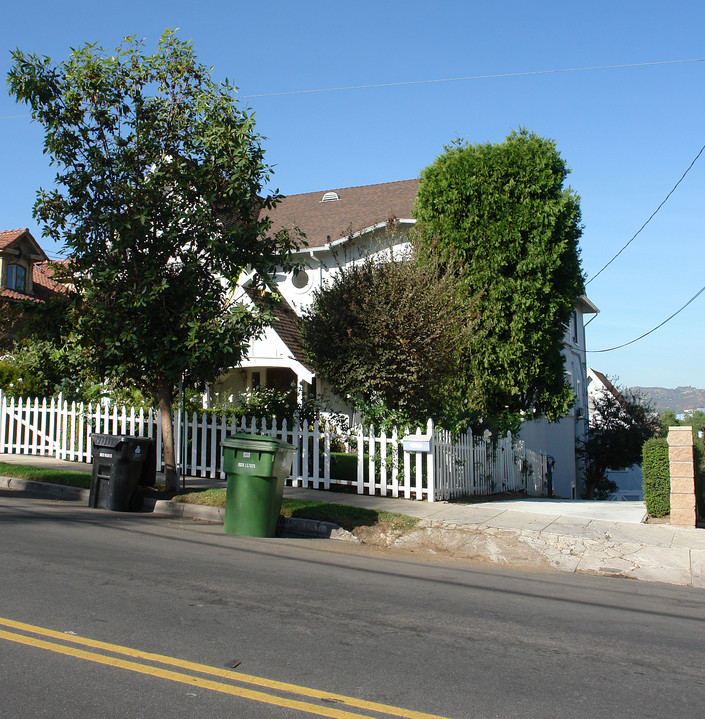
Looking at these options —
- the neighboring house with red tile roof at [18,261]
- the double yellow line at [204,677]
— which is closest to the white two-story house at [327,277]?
the neighboring house with red tile roof at [18,261]

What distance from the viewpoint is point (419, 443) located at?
12.0 metres

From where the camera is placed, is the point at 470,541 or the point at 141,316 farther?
the point at 141,316

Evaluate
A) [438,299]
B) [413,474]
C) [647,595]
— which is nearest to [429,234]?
[438,299]

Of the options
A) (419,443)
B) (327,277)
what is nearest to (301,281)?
(327,277)

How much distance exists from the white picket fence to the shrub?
10.8 ft

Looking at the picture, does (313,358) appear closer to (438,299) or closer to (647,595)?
(438,299)

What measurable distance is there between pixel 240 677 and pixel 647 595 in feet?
16.3

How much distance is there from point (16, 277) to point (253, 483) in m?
24.7

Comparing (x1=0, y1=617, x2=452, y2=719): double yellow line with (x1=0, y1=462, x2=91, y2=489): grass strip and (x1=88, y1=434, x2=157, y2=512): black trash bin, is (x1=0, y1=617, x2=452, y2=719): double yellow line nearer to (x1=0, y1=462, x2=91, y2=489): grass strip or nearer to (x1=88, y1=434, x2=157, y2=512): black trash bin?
(x1=88, y1=434, x2=157, y2=512): black trash bin

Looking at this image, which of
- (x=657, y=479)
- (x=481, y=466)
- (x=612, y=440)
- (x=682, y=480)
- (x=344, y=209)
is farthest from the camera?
(x=612, y=440)

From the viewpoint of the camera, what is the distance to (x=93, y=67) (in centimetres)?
1121

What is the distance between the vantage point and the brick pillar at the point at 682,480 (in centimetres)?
1080

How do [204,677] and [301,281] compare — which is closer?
[204,677]

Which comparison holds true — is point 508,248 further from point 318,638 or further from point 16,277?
point 16,277
